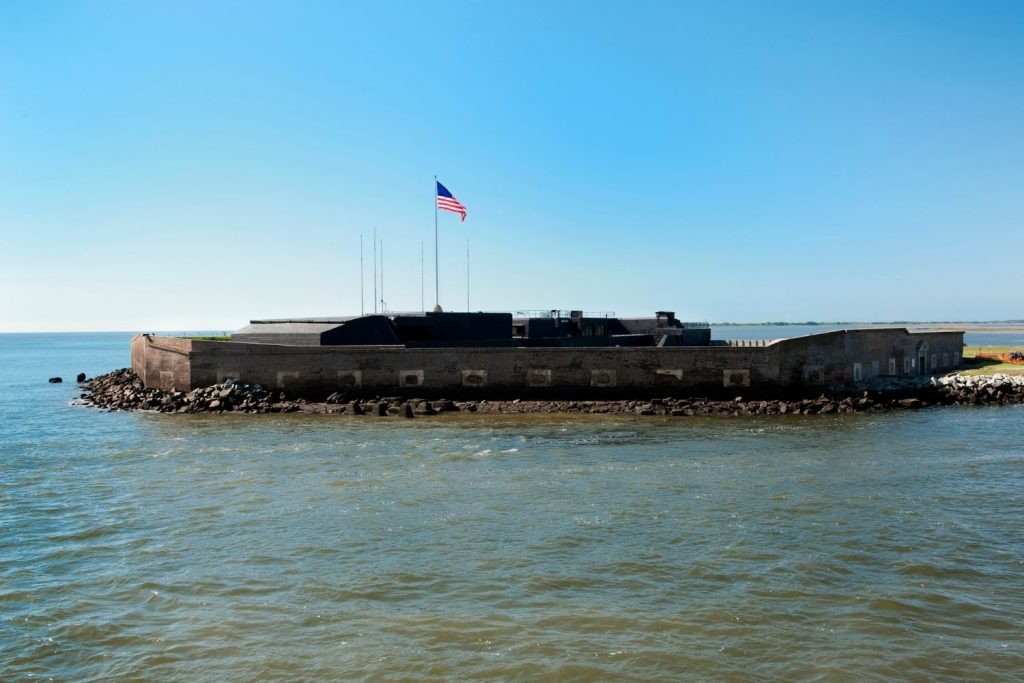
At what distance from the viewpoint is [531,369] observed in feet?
100

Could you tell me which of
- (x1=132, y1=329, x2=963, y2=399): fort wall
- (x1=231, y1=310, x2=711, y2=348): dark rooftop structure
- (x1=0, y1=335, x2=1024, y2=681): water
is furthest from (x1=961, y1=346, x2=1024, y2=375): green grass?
(x1=0, y1=335, x2=1024, y2=681): water

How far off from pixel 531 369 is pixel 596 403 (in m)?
2.95

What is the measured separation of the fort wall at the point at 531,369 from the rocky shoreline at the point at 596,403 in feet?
1.78

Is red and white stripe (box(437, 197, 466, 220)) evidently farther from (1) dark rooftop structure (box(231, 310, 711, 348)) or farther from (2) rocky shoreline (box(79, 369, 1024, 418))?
(2) rocky shoreline (box(79, 369, 1024, 418))

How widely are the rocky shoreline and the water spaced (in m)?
6.61

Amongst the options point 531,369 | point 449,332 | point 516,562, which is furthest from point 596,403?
point 516,562

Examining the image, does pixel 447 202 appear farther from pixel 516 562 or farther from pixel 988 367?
pixel 988 367

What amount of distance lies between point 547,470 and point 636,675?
35.0 ft

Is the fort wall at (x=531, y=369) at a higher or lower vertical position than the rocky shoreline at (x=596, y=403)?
higher

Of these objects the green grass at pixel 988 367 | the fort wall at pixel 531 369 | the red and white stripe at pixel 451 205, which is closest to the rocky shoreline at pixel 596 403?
the fort wall at pixel 531 369

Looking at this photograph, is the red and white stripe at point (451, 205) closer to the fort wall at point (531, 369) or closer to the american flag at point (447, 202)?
the american flag at point (447, 202)

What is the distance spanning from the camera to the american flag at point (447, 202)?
36000 millimetres

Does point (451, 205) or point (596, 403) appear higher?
point (451, 205)

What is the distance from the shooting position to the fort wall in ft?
98.8
